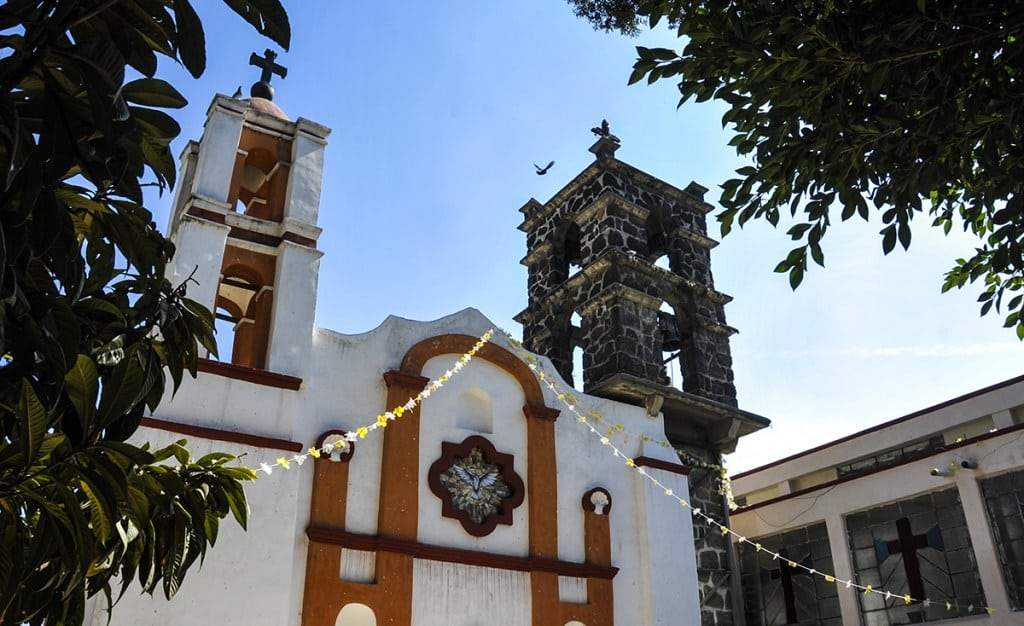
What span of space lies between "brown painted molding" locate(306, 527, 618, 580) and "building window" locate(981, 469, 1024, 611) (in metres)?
4.84

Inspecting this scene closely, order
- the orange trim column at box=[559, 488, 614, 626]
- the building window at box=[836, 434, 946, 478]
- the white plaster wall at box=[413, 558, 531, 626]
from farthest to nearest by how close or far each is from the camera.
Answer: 1. the building window at box=[836, 434, 946, 478]
2. the orange trim column at box=[559, 488, 614, 626]
3. the white plaster wall at box=[413, 558, 531, 626]

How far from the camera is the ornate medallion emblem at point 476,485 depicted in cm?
1016

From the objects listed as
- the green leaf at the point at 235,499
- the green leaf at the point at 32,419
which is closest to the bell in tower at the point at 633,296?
the green leaf at the point at 235,499

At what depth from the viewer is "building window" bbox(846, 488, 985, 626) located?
11.3m

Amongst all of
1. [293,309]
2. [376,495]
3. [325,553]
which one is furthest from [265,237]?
[325,553]

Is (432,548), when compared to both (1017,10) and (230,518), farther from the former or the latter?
(1017,10)

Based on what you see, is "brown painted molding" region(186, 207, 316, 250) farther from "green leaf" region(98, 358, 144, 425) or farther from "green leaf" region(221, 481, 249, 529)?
"green leaf" region(98, 358, 144, 425)

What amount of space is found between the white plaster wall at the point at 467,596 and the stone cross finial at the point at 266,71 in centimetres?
665

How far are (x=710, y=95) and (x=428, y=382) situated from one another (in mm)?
6144

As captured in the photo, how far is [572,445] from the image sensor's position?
37.6ft

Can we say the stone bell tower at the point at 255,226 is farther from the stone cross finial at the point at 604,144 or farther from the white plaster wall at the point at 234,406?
the stone cross finial at the point at 604,144

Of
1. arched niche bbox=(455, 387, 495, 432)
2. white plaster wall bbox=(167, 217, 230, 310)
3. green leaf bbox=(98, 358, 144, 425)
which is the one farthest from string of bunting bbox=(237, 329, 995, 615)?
green leaf bbox=(98, 358, 144, 425)

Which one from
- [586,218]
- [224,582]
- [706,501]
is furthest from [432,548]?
[586,218]

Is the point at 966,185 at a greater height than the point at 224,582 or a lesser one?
greater
